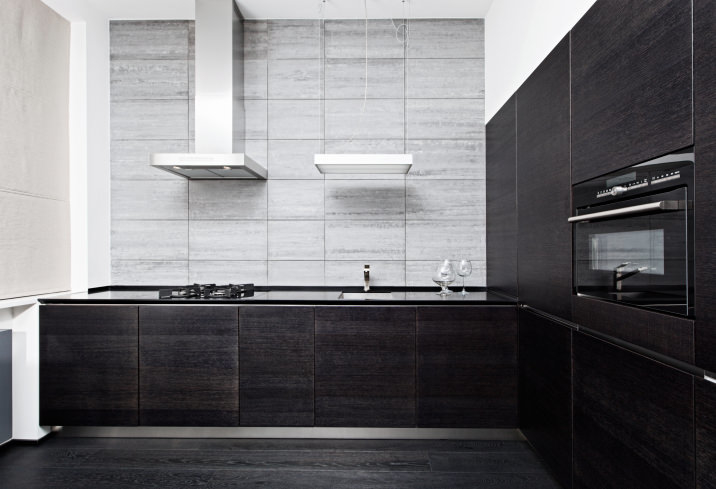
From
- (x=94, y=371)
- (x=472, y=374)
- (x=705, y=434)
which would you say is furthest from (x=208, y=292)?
(x=705, y=434)

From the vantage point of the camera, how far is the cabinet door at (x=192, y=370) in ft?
8.40

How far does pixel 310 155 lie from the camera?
127 inches

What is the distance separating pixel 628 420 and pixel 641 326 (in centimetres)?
34

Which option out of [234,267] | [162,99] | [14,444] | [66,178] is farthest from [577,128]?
[14,444]

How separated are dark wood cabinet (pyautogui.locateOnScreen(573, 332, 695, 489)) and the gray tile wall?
1553 millimetres

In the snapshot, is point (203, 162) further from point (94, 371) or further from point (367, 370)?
point (367, 370)

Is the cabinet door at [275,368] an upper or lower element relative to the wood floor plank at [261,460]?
upper

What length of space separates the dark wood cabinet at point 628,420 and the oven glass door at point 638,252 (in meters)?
0.20

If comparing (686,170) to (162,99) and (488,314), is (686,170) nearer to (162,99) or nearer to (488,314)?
(488,314)

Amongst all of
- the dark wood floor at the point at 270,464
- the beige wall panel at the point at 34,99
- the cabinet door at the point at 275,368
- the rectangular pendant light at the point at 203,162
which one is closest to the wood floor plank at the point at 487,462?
the dark wood floor at the point at 270,464

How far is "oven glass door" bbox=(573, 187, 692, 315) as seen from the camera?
117cm

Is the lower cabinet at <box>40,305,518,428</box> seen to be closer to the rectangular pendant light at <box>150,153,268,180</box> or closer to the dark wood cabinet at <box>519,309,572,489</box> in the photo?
the dark wood cabinet at <box>519,309,572,489</box>

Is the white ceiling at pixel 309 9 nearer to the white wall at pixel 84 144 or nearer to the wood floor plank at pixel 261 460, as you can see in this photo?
the white wall at pixel 84 144

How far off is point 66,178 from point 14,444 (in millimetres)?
1719
